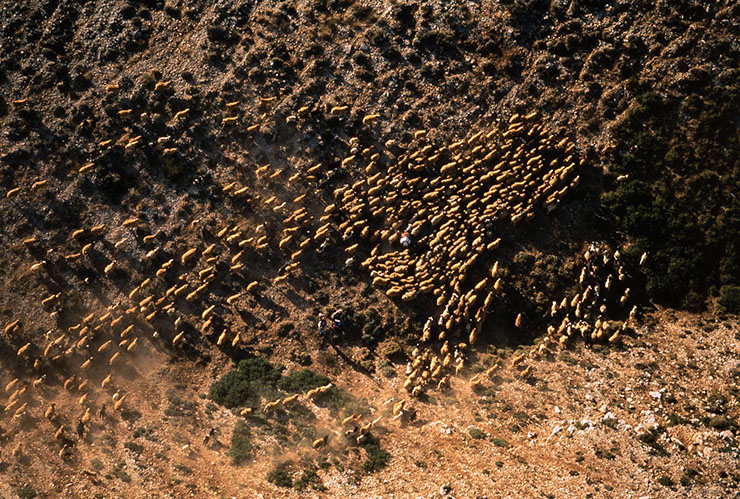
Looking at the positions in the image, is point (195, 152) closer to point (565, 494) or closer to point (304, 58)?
point (304, 58)

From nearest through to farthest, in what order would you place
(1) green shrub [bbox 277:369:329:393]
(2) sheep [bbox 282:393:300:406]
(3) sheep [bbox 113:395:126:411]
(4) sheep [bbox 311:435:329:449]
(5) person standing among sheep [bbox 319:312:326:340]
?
(4) sheep [bbox 311:435:329:449]
(2) sheep [bbox 282:393:300:406]
(3) sheep [bbox 113:395:126:411]
(1) green shrub [bbox 277:369:329:393]
(5) person standing among sheep [bbox 319:312:326:340]

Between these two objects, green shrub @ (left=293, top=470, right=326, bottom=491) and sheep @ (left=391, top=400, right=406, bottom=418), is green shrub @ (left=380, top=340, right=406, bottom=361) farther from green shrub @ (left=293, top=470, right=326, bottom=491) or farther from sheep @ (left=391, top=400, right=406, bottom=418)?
green shrub @ (left=293, top=470, right=326, bottom=491)

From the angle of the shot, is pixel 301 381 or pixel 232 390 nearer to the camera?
pixel 232 390

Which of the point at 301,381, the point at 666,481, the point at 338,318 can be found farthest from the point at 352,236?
the point at 666,481

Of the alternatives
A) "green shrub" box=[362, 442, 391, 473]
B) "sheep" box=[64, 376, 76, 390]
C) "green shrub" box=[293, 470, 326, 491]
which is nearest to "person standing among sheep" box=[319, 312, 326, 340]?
"green shrub" box=[362, 442, 391, 473]

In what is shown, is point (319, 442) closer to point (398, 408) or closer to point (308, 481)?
point (308, 481)
